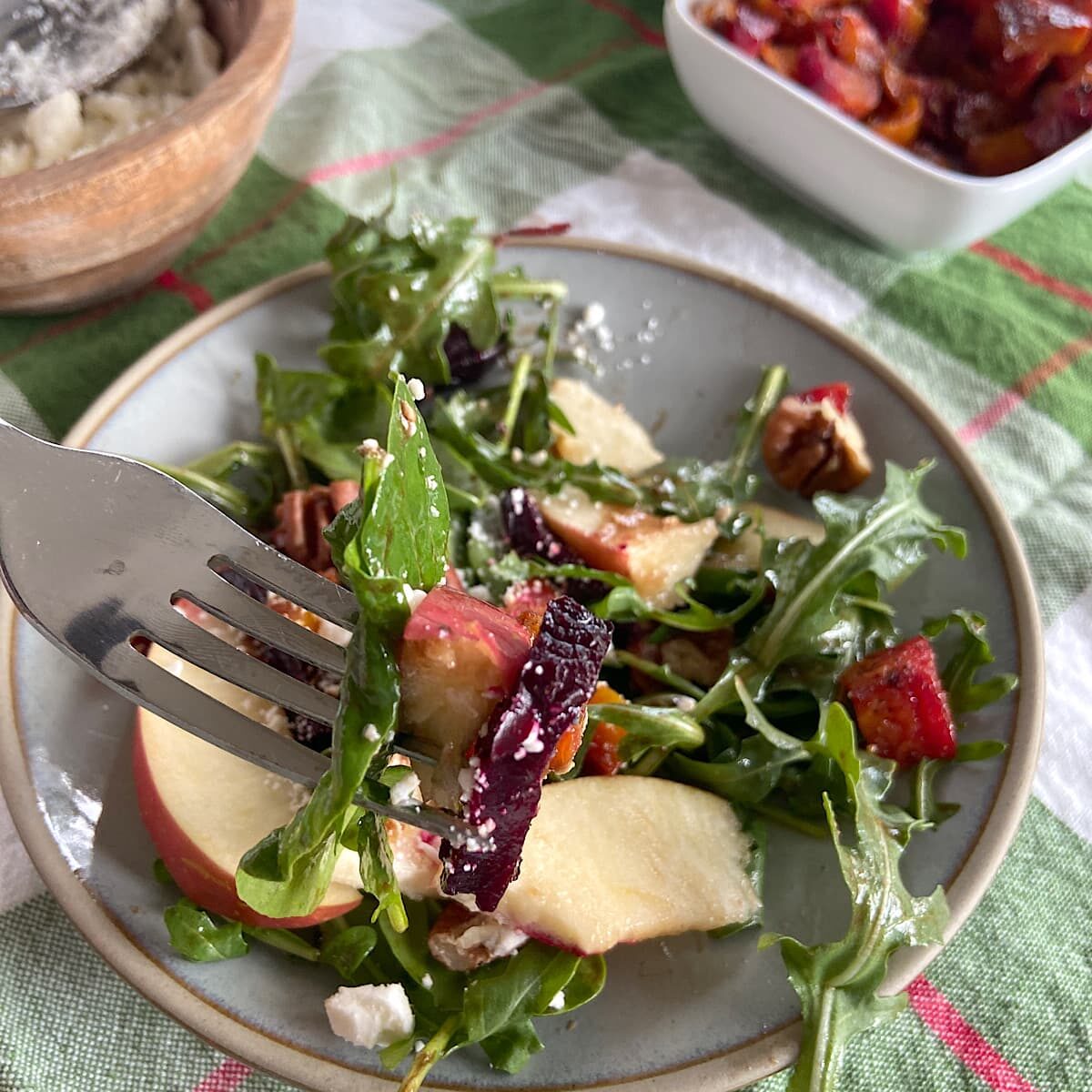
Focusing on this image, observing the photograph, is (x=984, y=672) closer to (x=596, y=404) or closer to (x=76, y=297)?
(x=596, y=404)

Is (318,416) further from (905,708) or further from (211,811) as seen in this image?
(905,708)

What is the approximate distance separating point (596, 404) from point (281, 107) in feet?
3.74

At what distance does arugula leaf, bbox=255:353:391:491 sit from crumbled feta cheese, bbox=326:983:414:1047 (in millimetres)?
723

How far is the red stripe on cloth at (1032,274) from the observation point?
2.08 m

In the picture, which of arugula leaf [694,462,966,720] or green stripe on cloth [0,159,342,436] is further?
green stripe on cloth [0,159,342,436]

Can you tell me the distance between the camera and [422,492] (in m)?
0.92

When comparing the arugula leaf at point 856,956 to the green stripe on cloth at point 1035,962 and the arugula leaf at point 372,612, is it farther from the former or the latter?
the arugula leaf at point 372,612

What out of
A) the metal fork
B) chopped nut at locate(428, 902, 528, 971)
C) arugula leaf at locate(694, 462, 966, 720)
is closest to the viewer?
the metal fork

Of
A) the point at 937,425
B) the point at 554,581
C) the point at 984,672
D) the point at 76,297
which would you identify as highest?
the point at 937,425

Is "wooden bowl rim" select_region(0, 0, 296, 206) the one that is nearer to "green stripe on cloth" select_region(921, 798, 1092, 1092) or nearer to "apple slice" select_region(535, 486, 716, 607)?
"apple slice" select_region(535, 486, 716, 607)

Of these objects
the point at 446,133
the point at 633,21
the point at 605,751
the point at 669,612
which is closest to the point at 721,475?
the point at 669,612

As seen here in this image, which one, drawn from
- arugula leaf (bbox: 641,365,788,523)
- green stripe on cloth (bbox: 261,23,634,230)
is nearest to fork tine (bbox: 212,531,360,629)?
arugula leaf (bbox: 641,365,788,523)

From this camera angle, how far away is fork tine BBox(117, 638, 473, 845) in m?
1.06

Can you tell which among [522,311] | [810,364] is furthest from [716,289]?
[522,311]
